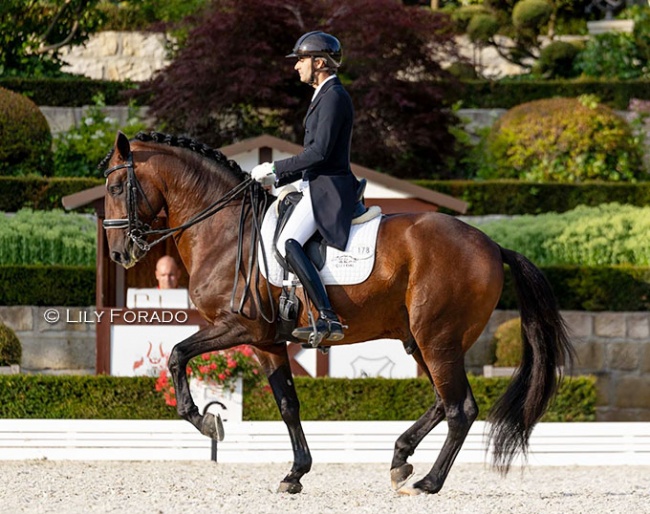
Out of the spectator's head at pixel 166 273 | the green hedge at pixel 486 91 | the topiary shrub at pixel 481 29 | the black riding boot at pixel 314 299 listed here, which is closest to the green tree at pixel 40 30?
the green hedge at pixel 486 91

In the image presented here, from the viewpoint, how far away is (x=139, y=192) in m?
7.92

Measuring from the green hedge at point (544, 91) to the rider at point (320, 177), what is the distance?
16.0m

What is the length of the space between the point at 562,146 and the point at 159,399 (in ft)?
34.0

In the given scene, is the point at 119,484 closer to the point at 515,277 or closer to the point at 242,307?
the point at 242,307

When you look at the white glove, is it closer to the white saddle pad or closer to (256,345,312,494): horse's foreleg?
the white saddle pad

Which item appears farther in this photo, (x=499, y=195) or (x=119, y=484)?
(x=499, y=195)

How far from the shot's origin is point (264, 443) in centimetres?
1095

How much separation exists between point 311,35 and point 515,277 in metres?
2.03

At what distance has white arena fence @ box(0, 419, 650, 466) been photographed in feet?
36.0

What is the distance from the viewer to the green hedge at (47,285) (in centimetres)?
1569

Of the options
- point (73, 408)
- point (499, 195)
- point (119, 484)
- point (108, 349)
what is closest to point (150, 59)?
point (499, 195)

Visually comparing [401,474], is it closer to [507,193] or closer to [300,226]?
[300,226]

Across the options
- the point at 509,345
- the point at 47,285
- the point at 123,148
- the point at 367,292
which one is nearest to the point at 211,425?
the point at 367,292

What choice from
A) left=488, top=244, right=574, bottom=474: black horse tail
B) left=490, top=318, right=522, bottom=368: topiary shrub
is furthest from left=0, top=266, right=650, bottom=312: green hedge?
left=488, top=244, right=574, bottom=474: black horse tail
